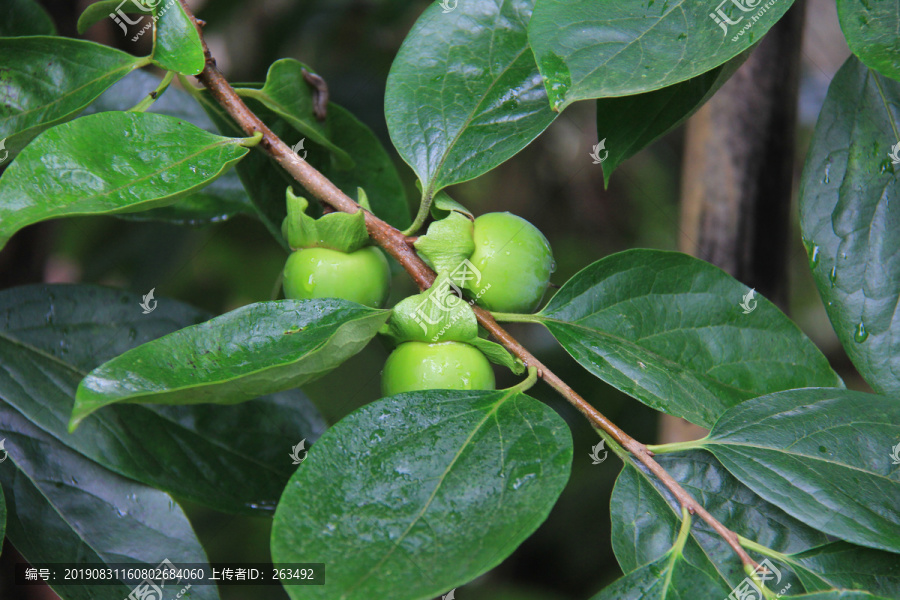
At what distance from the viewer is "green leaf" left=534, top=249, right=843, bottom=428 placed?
71 centimetres

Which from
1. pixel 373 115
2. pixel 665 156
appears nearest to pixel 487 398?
pixel 373 115

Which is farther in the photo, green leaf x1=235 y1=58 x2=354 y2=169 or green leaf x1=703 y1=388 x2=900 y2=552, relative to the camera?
green leaf x1=235 y1=58 x2=354 y2=169

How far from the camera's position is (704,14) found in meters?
0.62

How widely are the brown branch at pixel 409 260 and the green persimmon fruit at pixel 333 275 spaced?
0.03 meters

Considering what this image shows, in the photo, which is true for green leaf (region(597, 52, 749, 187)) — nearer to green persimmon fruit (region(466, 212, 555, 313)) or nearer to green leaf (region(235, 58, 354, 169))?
green persimmon fruit (region(466, 212, 555, 313))

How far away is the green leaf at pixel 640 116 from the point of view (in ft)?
2.44

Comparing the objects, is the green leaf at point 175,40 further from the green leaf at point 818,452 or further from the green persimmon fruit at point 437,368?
the green leaf at point 818,452

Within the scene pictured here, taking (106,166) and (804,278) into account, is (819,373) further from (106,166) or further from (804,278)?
(804,278)

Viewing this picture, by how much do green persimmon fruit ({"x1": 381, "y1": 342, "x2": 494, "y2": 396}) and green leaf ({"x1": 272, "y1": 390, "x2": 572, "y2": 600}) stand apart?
0.08 ft

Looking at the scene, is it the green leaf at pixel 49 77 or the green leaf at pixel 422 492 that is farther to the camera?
the green leaf at pixel 49 77

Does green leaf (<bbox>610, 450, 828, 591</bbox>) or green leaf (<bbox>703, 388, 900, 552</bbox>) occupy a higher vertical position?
green leaf (<bbox>703, 388, 900, 552</bbox>)
